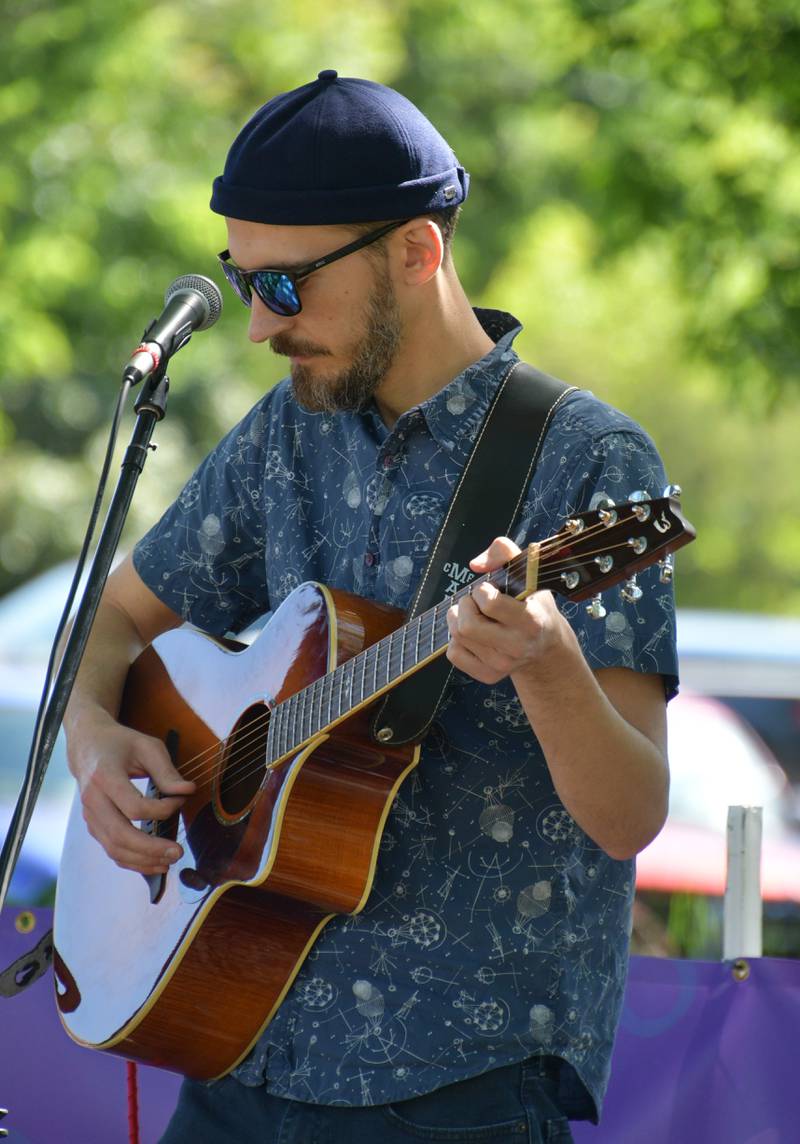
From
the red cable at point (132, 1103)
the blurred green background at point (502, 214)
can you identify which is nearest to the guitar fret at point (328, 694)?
the red cable at point (132, 1103)

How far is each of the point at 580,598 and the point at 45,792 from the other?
4.41 m

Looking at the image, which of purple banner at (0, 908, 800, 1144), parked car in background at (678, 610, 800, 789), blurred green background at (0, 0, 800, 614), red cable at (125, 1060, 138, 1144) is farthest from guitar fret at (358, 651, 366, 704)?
parked car in background at (678, 610, 800, 789)

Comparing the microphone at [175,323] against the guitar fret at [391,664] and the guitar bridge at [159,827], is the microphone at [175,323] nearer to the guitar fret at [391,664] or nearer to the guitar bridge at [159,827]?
the guitar fret at [391,664]

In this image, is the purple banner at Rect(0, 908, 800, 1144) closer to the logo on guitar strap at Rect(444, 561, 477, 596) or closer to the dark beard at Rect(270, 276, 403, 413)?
the logo on guitar strap at Rect(444, 561, 477, 596)

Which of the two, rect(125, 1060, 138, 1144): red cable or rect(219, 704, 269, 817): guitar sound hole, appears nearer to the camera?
rect(219, 704, 269, 817): guitar sound hole

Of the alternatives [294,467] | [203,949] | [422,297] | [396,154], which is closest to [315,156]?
[396,154]

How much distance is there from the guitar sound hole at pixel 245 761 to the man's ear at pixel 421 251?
2.24 ft

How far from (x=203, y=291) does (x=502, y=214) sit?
21944 mm

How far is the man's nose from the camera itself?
2324mm

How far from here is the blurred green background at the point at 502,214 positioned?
6.19 meters

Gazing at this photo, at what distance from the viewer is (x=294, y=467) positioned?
2514 mm

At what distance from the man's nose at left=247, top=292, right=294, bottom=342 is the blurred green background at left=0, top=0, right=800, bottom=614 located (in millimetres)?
3625

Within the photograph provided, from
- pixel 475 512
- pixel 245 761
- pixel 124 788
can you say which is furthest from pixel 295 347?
pixel 124 788

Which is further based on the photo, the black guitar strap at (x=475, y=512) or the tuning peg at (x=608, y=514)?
the black guitar strap at (x=475, y=512)
